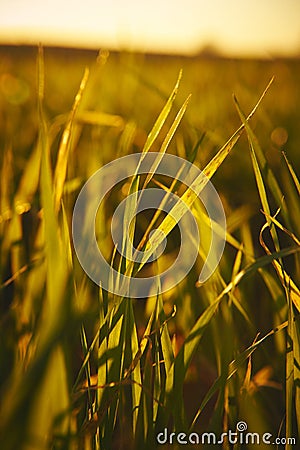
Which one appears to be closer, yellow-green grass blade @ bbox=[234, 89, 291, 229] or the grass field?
the grass field

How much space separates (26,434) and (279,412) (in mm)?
248

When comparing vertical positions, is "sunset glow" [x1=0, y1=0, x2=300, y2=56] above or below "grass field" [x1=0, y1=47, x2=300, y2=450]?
above

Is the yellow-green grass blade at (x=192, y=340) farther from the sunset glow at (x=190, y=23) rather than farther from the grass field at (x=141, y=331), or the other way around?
the sunset glow at (x=190, y=23)

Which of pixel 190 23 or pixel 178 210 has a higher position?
pixel 190 23

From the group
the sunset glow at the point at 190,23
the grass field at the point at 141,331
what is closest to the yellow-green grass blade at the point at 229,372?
the grass field at the point at 141,331

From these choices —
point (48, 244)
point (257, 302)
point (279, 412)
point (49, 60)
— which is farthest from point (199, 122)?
point (49, 60)

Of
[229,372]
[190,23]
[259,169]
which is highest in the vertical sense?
[190,23]

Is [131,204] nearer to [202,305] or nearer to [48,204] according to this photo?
[48,204]

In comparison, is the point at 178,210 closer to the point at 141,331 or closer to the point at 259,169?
the point at 259,169

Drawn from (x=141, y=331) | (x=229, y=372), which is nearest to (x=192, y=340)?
(x=229, y=372)

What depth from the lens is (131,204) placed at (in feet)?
1.00

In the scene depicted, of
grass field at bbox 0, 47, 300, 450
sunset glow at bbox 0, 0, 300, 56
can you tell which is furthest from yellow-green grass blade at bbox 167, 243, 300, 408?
sunset glow at bbox 0, 0, 300, 56

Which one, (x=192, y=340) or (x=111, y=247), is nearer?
(x=192, y=340)

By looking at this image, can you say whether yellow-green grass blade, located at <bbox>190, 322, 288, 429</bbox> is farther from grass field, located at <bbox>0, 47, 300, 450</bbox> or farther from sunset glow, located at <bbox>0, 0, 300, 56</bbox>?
sunset glow, located at <bbox>0, 0, 300, 56</bbox>
